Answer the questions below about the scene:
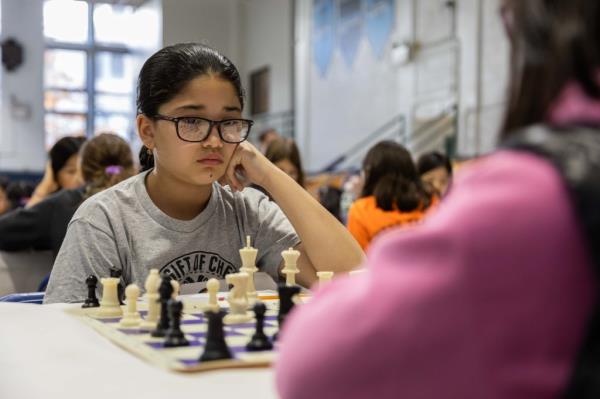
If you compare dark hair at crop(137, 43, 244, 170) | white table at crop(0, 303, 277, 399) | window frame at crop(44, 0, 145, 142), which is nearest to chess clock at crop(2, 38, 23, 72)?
window frame at crop(44, 0, 145, 142)

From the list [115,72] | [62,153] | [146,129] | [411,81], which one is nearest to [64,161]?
[62,153]

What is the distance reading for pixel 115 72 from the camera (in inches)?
602

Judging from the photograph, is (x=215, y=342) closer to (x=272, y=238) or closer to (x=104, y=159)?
(x=272, y=238)

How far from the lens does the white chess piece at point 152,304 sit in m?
1.12

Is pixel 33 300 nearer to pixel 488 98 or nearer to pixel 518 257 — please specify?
pixel 518 257

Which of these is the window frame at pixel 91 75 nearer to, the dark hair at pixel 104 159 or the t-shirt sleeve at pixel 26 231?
the dark hair at pixel 104 159

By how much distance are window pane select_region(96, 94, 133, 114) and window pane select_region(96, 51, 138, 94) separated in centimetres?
12

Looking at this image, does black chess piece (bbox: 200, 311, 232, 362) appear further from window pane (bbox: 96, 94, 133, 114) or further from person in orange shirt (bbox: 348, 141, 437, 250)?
window pane (bbox: 96, 94, 133, 114)

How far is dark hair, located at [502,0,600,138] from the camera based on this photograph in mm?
523

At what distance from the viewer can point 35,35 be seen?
1434cm

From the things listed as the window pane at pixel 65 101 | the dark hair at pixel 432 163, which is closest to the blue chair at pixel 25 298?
the dark hair at pixel 432 163

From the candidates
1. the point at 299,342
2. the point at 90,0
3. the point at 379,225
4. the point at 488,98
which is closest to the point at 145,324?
the point at 299,342

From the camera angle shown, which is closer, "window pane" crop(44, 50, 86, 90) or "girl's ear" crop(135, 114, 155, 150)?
"girl's ear" crop(135, 114, 155, 150)

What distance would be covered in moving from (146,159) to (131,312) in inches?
39.5
